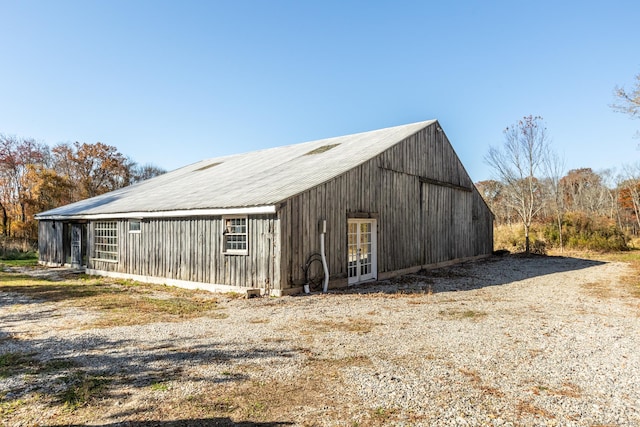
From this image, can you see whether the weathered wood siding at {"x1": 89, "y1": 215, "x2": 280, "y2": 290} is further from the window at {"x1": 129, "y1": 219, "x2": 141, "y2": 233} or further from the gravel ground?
the gravel ground

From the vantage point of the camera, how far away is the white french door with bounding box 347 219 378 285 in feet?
37.1

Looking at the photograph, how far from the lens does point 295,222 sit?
945 centimetres

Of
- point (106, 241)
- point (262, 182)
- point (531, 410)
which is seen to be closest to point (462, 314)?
point (531, 410)

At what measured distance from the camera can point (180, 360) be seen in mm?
4684

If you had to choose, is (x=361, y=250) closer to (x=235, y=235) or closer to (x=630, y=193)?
(x=235, y=235)

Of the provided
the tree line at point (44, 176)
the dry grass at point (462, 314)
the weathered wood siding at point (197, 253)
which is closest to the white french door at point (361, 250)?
the weathered wood siding at point (197, 253)

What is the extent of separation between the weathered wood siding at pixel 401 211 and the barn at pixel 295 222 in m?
0.04

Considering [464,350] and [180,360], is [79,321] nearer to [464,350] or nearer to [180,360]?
[180,360]

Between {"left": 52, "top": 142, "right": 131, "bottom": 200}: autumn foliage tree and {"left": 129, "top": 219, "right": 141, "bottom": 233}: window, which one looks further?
{"left": 52, "top": 142, "right": 131, "bottom": 200}: autumn foliage tree

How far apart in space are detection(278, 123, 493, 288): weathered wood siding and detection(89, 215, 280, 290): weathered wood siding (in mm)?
474

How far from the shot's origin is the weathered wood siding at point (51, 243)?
54.2 feet

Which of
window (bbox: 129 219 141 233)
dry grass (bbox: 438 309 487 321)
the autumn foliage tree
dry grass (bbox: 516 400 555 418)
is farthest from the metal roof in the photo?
the autumn foliage tree

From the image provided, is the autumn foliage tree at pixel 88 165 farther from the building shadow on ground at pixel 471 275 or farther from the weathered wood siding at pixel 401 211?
the building shadow on ground at pixel 471 275

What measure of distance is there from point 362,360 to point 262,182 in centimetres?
803
